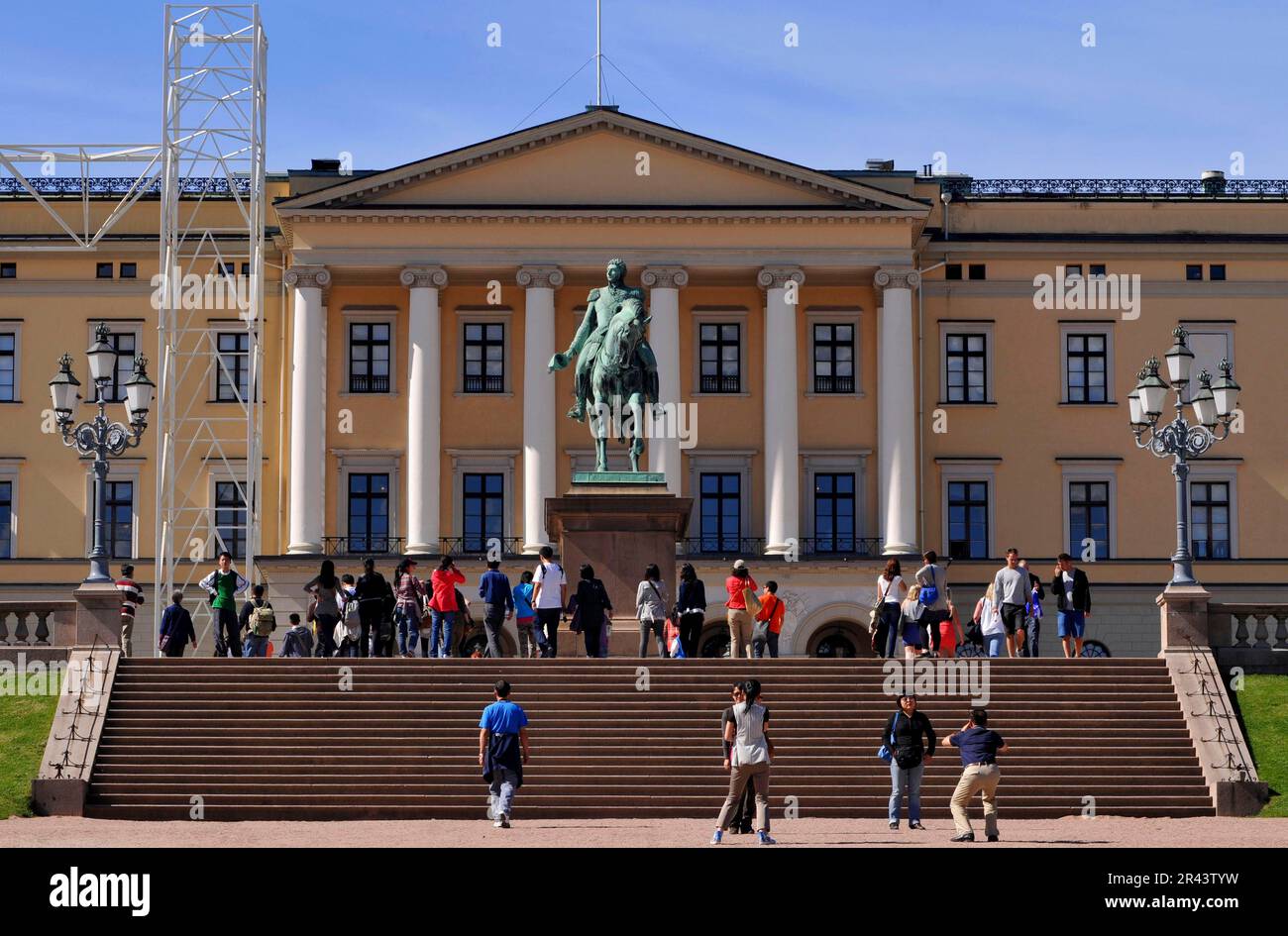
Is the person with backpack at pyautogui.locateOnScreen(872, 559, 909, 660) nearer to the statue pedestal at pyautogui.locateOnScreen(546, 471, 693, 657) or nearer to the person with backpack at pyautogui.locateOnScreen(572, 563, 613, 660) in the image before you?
the statue pedestal at pyautogui.locateOnScreen(546, 471, 693, 657)

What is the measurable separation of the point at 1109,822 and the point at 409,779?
9.20 meters

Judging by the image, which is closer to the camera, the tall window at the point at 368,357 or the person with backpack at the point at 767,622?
the person with backpack at the point at 767,622

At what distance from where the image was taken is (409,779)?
33031mm

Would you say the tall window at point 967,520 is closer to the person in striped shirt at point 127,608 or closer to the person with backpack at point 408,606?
the person with backpack at point 408,606

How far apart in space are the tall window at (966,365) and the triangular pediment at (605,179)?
4667mm

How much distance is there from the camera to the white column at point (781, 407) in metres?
64.2

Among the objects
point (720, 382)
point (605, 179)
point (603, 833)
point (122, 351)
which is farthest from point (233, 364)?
point (603, 833)

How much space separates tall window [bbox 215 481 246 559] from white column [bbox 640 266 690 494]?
36.3ft

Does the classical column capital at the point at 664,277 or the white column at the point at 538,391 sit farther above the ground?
the classical column capital at the point at 664,277

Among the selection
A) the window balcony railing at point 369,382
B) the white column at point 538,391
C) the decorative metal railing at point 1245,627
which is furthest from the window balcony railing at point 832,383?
the decorative metal railing at point 1245,627

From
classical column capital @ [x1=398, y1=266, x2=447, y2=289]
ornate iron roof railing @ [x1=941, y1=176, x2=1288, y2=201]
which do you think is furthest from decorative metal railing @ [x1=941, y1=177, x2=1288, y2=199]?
classical column capital @ [x1=398, y1=266, x2=447, y2=289]

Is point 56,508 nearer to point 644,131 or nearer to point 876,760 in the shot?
point 644,131

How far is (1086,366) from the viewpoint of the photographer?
221 feet

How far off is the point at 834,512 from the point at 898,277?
646 centimetres
